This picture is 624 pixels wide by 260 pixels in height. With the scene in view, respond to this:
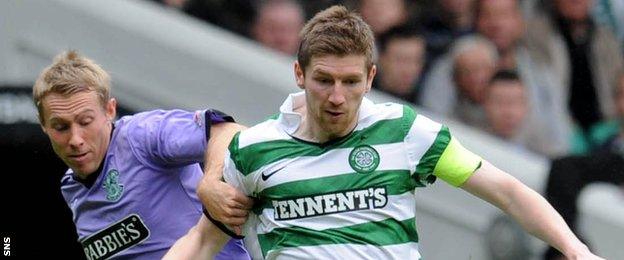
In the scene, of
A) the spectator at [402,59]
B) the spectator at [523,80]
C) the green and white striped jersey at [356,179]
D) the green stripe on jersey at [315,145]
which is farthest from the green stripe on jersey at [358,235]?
the spectator at [523,80]

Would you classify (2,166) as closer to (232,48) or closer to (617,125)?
(232,48)

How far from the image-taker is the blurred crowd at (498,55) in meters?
10.4

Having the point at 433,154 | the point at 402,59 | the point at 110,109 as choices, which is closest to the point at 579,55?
the point at 402,59

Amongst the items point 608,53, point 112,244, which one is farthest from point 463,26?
point 112,244

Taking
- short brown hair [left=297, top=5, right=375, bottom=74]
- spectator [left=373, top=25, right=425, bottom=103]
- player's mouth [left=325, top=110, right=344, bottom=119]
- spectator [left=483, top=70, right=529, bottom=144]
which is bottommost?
spectator [left=483, top=70, right=529, bottom=144]

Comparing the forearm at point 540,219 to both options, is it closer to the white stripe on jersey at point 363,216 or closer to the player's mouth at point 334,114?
the white stripe on jersey at point 363,216

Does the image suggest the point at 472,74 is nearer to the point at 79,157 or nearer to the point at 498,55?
the point at 498,55

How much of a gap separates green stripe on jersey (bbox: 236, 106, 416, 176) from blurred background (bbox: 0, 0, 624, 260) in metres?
4.71

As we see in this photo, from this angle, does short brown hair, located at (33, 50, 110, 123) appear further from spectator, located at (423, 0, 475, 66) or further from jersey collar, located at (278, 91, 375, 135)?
spectator, located at (423, 0, 475, 66)

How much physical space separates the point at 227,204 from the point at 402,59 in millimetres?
4952

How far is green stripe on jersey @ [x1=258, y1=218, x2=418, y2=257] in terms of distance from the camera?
5.34 metres

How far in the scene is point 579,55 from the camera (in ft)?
34.7

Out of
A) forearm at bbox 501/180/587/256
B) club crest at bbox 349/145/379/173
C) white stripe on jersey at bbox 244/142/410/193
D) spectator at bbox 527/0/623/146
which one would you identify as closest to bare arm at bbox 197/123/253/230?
white stripe on jersey at bbox 244/142/410/193

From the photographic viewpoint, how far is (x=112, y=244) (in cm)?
638
